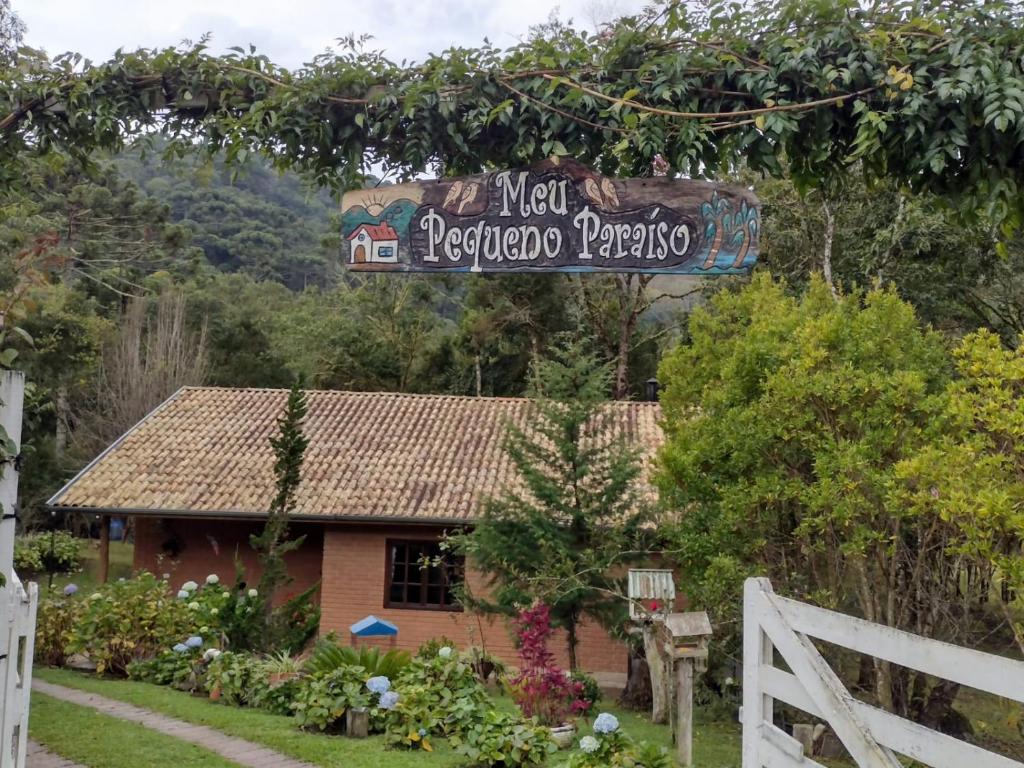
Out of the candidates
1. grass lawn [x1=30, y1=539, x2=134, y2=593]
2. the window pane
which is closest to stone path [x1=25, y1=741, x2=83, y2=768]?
the window pane

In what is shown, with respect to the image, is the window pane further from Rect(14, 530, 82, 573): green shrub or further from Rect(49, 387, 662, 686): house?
Rect(14, 530, 82, 573): green shrub

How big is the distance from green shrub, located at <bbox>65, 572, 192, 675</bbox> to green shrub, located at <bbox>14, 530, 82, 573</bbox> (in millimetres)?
11224

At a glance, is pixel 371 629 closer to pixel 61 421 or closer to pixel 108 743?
pixel 108 743

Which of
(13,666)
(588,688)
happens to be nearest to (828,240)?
(588,688)

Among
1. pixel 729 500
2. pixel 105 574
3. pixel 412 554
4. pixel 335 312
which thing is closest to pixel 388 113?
pixel 729 500

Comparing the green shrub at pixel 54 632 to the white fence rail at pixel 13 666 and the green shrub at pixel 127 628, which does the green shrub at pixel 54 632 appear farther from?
the white fence rail at pixel 13 666

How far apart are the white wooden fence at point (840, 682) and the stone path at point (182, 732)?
431 centimetres

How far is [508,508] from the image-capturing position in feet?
38.8

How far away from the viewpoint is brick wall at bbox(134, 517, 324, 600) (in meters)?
16.8

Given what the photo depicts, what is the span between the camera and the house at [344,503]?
51.2 feet

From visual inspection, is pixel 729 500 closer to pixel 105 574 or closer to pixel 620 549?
pixel 620 549

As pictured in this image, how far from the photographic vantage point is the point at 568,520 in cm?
1162

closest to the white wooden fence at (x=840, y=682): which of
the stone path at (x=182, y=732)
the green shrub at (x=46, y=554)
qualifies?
the stone path at (x=182, y=732)

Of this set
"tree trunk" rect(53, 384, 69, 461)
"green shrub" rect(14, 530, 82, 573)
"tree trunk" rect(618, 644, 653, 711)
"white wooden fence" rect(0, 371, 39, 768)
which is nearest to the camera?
"white wooden fence" rect(0, 371, 39, 768)
